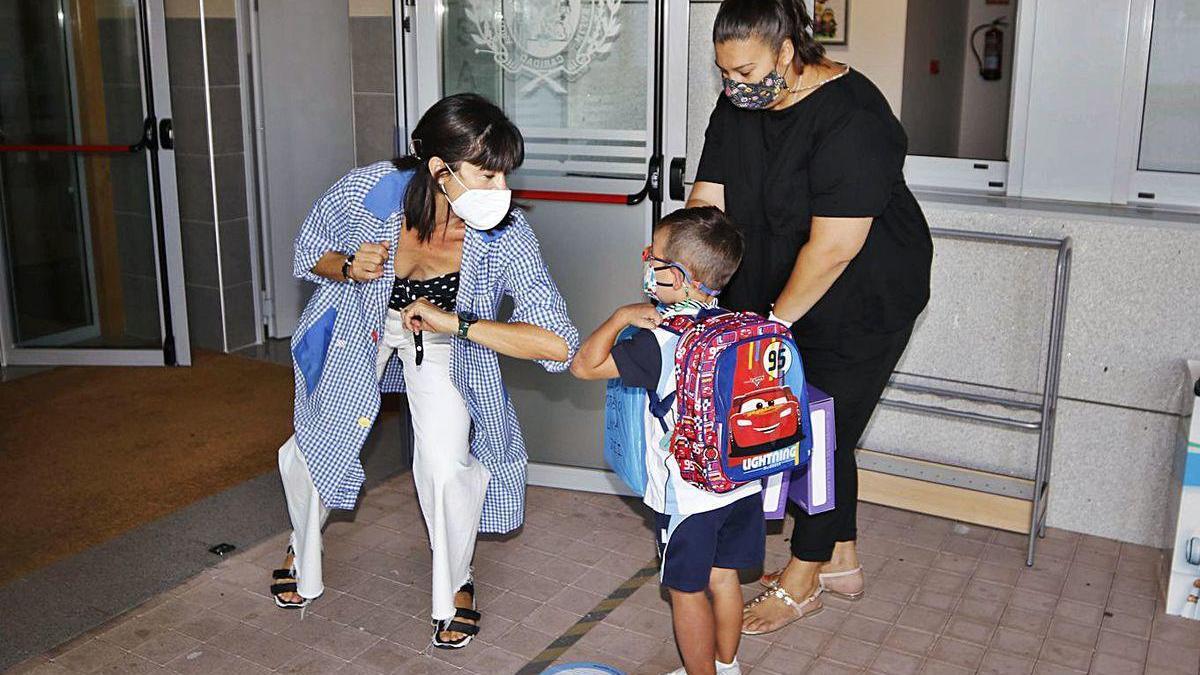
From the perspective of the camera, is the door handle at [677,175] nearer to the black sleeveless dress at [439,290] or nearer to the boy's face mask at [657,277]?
the black sleeveless dress at [439,290]

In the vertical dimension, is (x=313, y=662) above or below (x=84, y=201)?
below

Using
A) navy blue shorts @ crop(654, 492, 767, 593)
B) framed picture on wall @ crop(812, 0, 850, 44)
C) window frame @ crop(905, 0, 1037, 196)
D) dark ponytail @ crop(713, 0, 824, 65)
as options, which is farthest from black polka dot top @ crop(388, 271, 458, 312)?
framed picture on wall @ crop(812, 0, 850, 44)

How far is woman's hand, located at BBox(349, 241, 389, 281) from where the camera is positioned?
3.15 meters

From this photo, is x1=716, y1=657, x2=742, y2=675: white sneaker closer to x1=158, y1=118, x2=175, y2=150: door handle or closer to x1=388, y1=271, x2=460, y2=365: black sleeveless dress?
x1=388, y1=271, x2=460, y2=365: black sleeveless dress

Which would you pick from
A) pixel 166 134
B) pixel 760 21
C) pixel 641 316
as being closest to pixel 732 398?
pixel 641 316

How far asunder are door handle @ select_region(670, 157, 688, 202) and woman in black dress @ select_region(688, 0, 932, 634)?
2.36 feet

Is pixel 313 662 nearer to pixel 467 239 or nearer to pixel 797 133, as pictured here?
pixel 467 239

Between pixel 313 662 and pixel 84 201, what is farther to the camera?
pixel 84 201

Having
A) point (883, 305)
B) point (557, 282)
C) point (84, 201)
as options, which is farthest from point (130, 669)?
point (84, 201)

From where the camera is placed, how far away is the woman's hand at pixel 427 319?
9.75 ft

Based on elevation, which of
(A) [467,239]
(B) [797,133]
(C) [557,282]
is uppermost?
(B) [797,133]

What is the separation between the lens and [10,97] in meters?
5.82

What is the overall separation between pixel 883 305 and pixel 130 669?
221 cm

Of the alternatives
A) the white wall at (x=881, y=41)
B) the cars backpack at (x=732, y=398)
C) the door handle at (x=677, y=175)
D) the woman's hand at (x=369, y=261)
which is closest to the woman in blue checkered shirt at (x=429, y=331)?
the woman's hand at (x=369, y=261)
